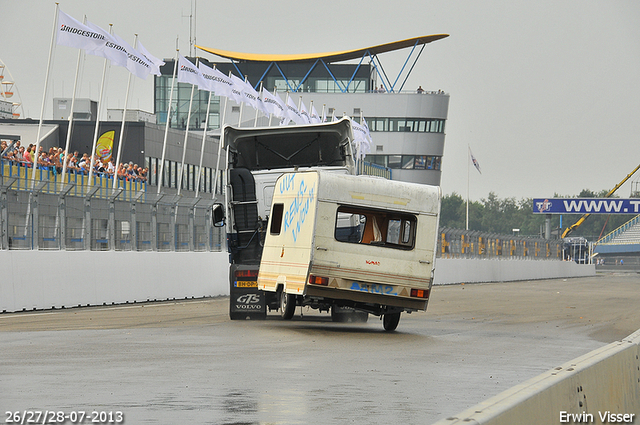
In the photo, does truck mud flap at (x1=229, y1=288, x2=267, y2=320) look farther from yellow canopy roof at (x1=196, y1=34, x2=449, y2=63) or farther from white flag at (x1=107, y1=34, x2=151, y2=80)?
yellow canopy roof at (x1=196, y1=34, x2=449, y2=63)

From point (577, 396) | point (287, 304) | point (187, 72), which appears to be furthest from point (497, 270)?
point (577, 396)

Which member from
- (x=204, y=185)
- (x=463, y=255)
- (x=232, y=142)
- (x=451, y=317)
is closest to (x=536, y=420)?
(x=232, y=142)

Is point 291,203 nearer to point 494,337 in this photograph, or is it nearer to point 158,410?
point 494,337

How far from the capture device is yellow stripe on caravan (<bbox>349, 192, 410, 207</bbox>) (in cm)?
1641

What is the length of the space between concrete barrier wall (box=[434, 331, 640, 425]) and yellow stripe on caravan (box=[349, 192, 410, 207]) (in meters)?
7.62

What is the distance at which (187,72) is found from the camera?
3891 cm

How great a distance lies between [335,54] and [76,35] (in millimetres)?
71693

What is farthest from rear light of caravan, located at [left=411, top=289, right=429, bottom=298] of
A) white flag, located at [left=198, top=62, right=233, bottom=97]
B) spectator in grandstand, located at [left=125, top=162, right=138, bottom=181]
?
spectator in grandstand, located at [left=125, top=162, right=138, bottom=181]

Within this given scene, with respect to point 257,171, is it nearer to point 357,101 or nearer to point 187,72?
point 187,72

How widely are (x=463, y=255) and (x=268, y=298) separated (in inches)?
1276

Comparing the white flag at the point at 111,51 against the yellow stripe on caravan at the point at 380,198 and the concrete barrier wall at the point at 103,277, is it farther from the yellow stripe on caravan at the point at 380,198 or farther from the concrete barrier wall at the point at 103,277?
the yellow stripe on caravan at the point at 380,198

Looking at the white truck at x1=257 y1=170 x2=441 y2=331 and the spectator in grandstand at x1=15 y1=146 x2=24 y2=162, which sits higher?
the spectator in grandstand at x1=15 y1=146 x2=24 y2=162

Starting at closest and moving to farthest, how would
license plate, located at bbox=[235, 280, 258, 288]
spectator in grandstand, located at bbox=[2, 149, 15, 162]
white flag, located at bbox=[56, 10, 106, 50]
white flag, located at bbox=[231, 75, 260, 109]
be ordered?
license plate, located at bbox=[235, 280, 258, 288]
white flag, located at bbox=[56, 10, 106, 50]
spectator in grandstand, located at bbox=[2, 149, 15, 162]
white flag, located at bbox=[231, 75, 260, 109]

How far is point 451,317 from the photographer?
2205cm
